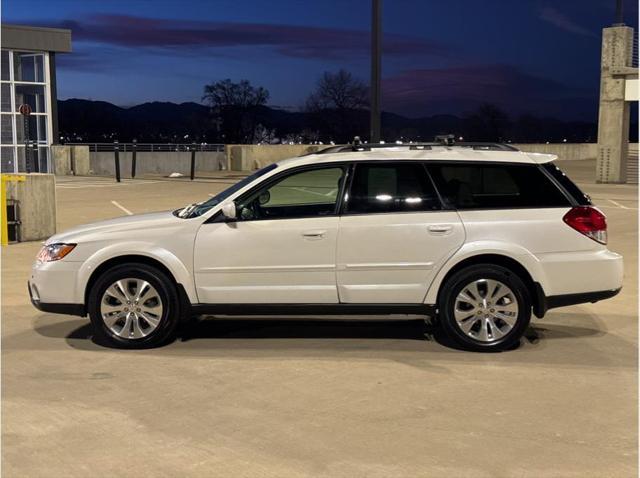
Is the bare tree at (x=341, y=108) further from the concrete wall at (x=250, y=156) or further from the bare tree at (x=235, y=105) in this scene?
the concrete wall at (x=250, y=156)

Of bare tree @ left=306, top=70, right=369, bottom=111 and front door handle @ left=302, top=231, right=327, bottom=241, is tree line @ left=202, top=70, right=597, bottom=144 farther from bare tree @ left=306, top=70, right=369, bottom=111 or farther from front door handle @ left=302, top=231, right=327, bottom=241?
front door handle @ left=302, top=231, right=327, bottom=241

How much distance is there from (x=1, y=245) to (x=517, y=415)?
979cm

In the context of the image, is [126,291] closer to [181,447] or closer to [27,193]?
[181,447]

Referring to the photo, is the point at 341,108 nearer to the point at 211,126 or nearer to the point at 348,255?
the point at 211,126

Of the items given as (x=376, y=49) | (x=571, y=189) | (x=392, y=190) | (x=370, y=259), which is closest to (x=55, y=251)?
(x=370, y=259)

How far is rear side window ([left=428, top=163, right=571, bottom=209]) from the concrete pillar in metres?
26.3

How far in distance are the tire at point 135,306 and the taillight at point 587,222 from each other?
3.35 meters

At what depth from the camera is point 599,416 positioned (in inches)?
194

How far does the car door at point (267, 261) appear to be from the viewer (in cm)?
639

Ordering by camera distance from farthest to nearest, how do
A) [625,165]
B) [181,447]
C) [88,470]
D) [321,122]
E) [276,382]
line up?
[321,122] < [625,165] < [276,382] < [181,447] < [88,470]

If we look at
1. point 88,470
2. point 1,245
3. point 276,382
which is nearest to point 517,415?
point 276,382

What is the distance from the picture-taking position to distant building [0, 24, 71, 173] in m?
35.2

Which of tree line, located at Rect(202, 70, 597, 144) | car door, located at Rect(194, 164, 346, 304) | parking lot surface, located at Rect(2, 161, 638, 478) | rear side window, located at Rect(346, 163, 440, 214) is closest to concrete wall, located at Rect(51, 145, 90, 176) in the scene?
parking lot surface, located at Rect(2, 161, 638, 478)

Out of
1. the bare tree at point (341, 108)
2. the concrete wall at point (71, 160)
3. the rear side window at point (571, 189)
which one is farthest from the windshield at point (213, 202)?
the bare tree at point (341, 108)
